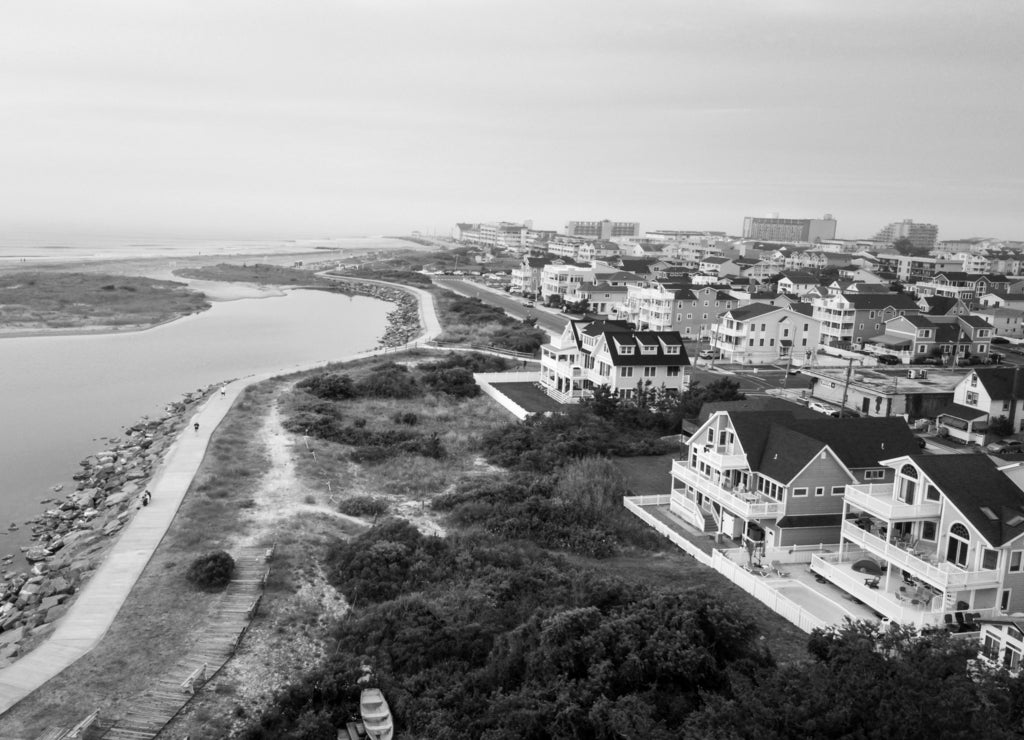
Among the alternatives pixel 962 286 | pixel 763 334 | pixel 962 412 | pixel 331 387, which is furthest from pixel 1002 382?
pixel 962 286

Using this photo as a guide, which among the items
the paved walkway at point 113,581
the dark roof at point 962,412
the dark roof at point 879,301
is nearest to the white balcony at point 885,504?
the paved walkway at point 113,581

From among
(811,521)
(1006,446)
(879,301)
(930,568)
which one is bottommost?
(1006,446)

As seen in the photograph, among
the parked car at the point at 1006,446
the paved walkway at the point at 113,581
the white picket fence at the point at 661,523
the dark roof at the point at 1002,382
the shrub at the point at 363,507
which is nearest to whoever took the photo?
the paved walkway at the point at 113,581

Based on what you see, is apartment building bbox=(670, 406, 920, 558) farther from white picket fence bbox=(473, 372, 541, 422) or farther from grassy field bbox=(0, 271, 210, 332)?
grassy field bbox=(0, 271, 210, 332)

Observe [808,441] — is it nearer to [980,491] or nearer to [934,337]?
[980,491]

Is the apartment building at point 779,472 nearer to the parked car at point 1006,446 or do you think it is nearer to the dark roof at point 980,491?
the dark roof at point 980,491

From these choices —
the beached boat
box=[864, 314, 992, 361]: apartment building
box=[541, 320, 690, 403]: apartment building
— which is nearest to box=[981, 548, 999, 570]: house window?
the beached boat
